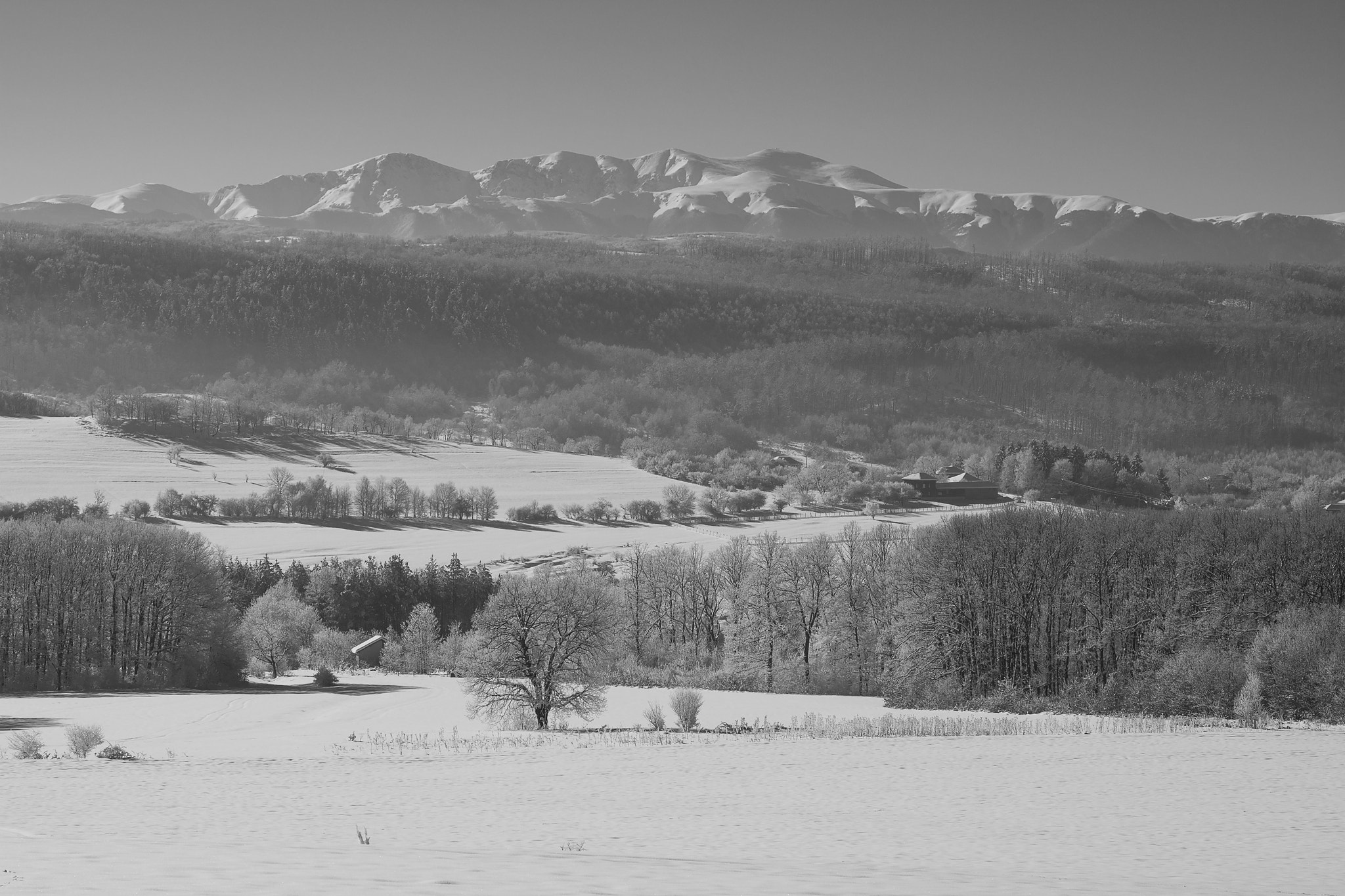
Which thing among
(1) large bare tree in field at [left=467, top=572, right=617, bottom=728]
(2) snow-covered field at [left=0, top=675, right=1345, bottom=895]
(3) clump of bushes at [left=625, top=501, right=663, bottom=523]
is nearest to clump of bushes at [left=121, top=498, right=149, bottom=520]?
(3) clump of bushes at [left=625, top=501, right=663, bottom=523]

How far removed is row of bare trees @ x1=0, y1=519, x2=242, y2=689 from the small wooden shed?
1645 cm

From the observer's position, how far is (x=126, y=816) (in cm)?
2123

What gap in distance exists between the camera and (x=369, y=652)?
83.9 metres

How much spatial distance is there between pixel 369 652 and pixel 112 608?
854 inches

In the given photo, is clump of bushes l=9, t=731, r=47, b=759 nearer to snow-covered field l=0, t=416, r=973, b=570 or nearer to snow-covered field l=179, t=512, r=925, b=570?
snow-covered field l=179, t=512, r=925, b=570

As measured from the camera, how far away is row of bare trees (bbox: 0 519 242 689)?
63469 millimetres

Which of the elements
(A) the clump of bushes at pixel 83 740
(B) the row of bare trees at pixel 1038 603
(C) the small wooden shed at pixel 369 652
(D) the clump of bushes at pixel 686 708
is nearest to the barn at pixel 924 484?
(B) the row of bare trees at pixel 1038 603

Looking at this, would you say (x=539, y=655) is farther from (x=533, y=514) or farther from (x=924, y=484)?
(x=924, y=484)

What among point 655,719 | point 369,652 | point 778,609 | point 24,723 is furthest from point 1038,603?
point 369,652

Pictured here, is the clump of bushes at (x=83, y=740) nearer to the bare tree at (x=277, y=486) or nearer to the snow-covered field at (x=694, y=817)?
the snow-covered field at (x=694, y=817)

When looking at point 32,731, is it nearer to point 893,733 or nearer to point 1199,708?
point 893,733

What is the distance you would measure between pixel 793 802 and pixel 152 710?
34.1 meters

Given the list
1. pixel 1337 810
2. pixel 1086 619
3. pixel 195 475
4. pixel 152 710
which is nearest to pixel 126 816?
pixel 1337 810

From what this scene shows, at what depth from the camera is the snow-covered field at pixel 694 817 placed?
14398mm
